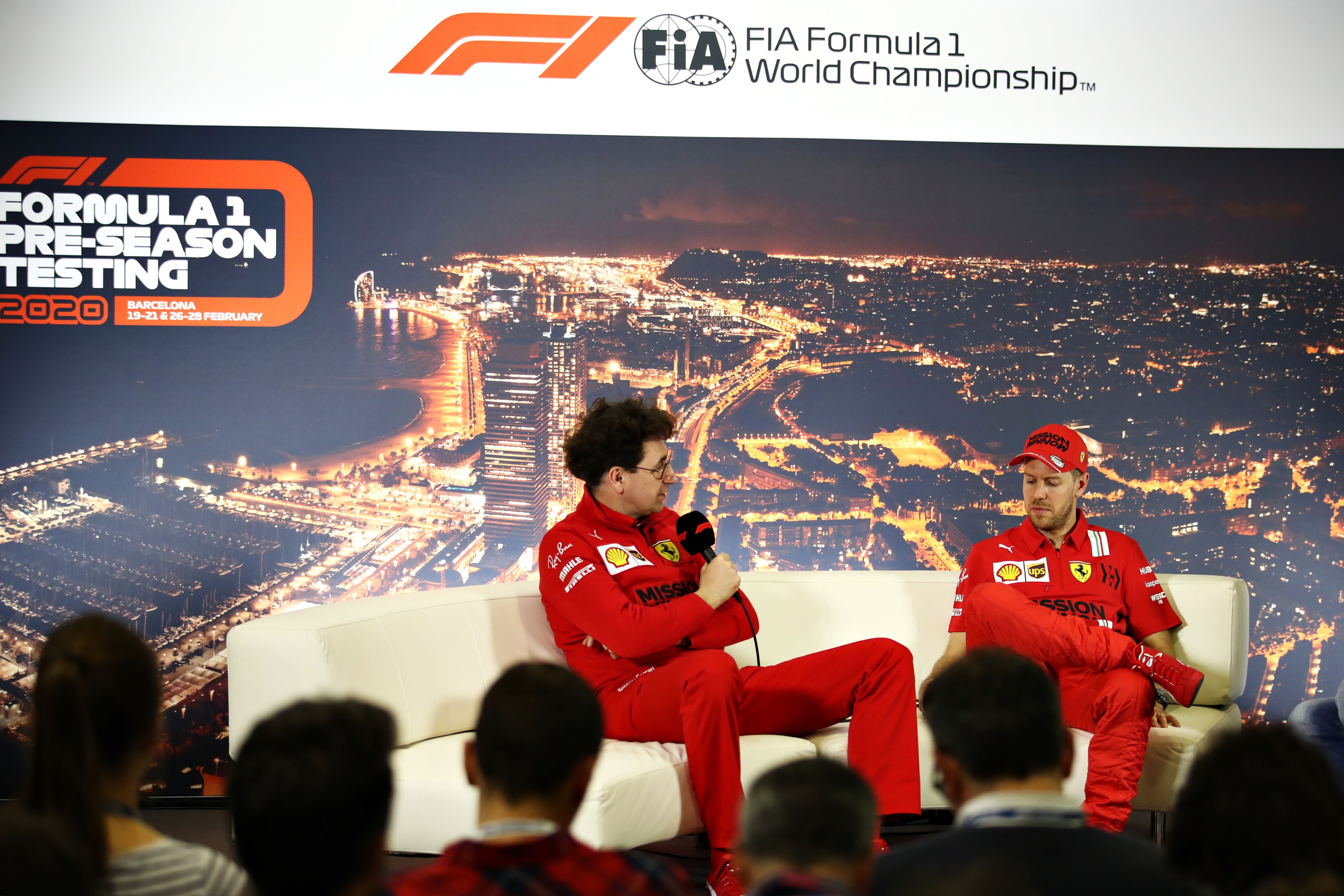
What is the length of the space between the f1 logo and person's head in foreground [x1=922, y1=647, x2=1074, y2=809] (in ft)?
10.4

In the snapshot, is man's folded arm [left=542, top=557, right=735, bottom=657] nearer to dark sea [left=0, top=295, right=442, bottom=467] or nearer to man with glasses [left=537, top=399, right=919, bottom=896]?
man with glasses [left=537, top=399, right=919, bottom=896]

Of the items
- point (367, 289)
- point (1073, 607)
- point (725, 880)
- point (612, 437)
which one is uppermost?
point (367, 289)

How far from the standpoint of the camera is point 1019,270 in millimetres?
4215

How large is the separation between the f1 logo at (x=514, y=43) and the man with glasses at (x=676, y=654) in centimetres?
154

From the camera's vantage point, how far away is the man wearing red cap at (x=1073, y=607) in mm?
2957

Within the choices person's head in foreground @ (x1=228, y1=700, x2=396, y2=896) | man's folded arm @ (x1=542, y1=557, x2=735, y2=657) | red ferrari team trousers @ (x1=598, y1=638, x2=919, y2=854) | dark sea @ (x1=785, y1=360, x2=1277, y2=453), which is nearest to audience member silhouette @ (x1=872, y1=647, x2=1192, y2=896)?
person's head in foreground @ (x1=228, y1=700, x2=396, y2=896)

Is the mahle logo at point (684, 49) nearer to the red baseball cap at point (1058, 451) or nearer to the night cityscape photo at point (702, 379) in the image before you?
the night cityscape photo at point (702, 379)

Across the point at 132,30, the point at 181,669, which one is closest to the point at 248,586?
the point at 181,669

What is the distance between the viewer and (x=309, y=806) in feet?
3.82

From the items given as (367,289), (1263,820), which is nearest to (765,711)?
(1263,820)

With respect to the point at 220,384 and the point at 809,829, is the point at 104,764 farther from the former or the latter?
the point at 220,384

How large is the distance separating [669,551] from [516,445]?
1.13 meters

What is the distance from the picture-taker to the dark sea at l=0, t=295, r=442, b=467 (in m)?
3.95

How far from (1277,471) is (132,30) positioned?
4.51m
